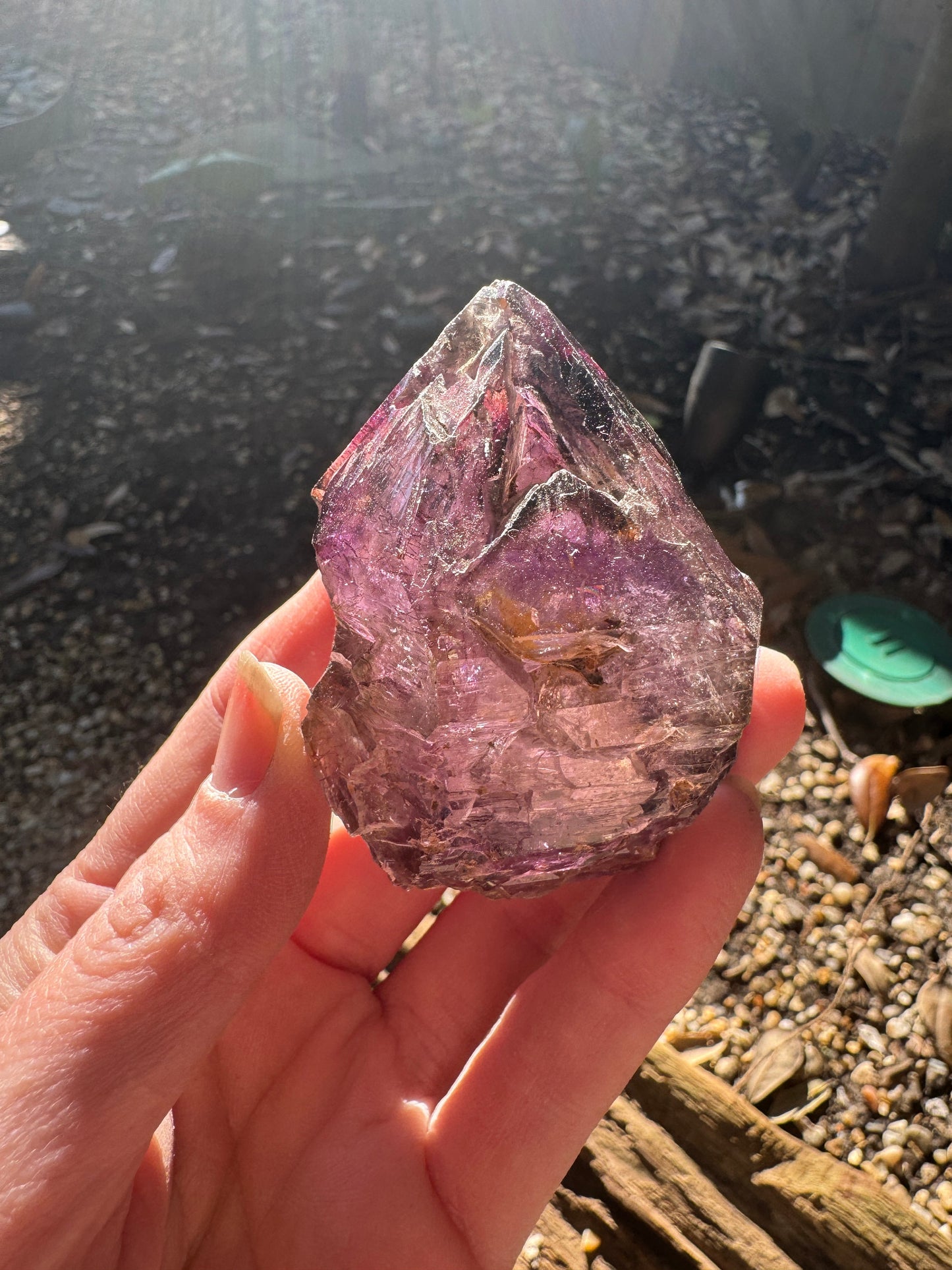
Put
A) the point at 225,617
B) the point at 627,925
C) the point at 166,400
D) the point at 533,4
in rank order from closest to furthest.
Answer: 1. the point at 627,925
2. the point at 225,617
3. the point at 166,400
4. the point at 533,4

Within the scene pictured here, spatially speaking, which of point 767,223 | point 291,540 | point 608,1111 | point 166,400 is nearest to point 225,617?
point 291,540

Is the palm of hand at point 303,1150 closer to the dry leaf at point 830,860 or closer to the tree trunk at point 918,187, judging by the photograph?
the dry leaf at point 830,860

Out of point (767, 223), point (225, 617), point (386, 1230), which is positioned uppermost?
point (767, 223)

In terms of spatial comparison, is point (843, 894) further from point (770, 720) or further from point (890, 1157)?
point (770, 720)

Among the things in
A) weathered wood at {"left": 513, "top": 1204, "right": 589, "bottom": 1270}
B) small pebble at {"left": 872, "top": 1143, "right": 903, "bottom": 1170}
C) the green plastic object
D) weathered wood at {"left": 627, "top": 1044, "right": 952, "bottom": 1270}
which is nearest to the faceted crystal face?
weathered wood at {"left": 627, "top": 1044, "right": 952, "bottom": 1270}

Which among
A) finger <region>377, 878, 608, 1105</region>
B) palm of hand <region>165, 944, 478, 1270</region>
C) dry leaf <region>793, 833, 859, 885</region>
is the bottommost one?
dry leaf <region>793, 833, 859, 885</region>

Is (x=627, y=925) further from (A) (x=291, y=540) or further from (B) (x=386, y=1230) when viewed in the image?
(A) (x=291, y=540)

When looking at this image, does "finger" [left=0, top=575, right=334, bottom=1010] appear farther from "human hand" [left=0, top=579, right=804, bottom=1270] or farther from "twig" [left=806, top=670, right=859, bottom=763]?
"twig" [left=806, top=670, right=859, bottom=763]
